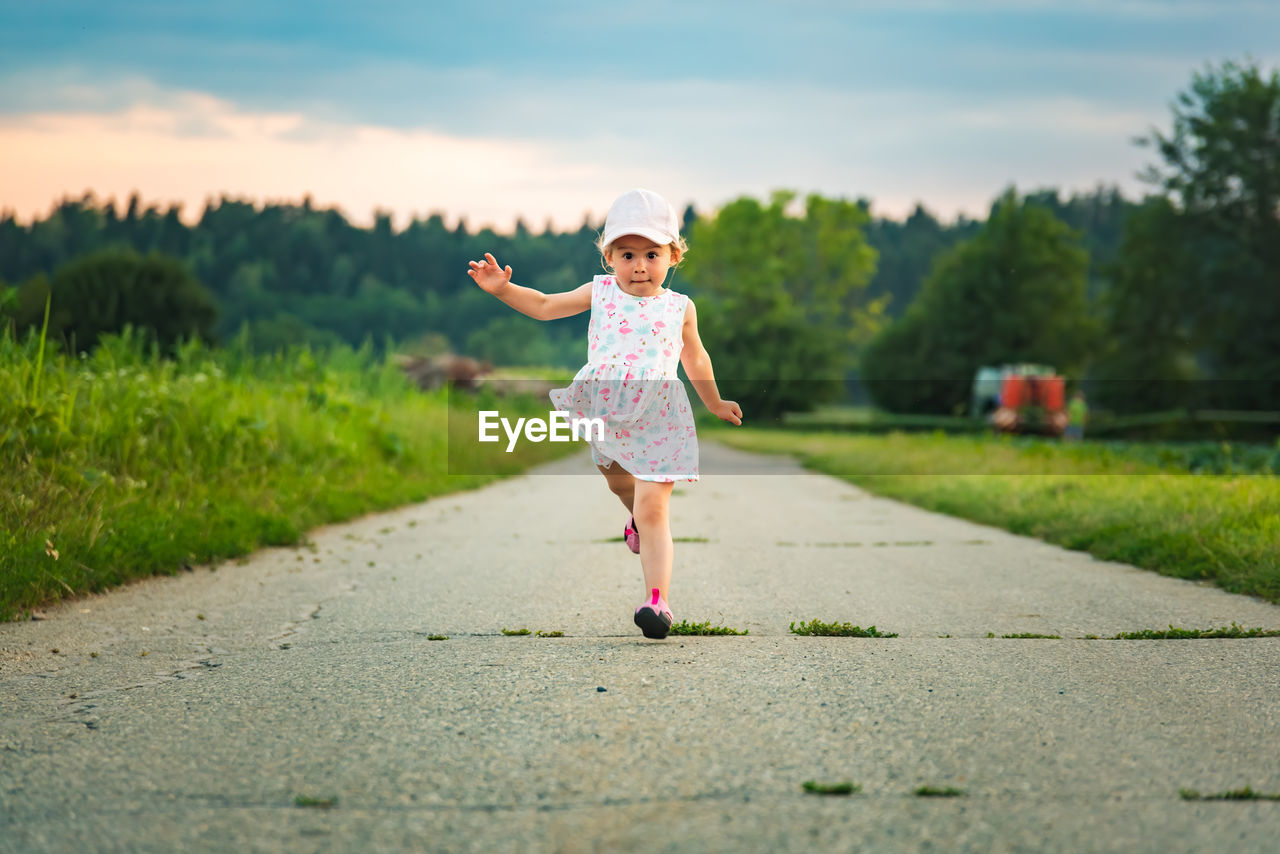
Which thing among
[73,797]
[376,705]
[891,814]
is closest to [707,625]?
[376,705]

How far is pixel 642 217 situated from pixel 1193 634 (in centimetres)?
293

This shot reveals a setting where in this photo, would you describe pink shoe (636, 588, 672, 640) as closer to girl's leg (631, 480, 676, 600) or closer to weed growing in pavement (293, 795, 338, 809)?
girl's leg (631, 480, 676, 600)

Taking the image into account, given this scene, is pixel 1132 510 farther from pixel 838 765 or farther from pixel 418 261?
pixel 418 261

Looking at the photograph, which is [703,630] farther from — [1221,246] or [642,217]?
[1221,246]

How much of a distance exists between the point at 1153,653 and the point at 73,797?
3.77 m

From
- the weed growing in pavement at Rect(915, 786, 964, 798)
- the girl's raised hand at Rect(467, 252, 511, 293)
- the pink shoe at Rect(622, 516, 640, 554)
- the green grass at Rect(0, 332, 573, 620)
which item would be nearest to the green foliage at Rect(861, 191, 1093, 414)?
the green grass at Rect(0, 332, 573, 620)

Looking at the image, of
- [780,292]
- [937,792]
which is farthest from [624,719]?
[780,292]

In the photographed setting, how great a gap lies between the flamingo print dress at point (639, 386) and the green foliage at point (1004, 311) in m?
63.0

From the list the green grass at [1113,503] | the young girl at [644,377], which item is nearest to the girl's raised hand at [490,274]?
the young girl at [644,377]

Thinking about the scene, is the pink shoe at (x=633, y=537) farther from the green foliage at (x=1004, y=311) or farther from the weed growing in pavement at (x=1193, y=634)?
the green foliage at (x=1004, y=311)

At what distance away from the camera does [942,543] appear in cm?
863

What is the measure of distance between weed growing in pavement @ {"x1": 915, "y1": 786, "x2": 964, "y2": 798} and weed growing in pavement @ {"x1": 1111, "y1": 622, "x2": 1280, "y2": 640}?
2.42 metres

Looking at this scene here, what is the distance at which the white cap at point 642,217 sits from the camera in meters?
4.34

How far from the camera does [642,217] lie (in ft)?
14.3
